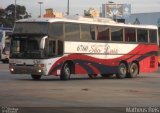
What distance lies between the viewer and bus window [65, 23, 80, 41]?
29.5 meters

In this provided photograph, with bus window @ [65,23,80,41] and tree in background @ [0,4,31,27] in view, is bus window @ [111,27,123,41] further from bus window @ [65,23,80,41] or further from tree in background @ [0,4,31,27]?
tree in background @ [0,4,31,27]

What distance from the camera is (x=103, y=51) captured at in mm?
32250

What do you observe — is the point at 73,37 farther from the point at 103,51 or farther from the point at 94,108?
the point at 94,108

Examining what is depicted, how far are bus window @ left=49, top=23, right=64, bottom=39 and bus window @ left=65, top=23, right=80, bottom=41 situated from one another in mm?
389

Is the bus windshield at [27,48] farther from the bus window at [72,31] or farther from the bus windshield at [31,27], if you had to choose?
the bus window at [72,31]

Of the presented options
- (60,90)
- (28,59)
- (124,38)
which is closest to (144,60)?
(124,38)

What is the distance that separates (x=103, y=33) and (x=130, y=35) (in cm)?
258

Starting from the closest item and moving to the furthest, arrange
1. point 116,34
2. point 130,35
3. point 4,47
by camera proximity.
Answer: point 116,34 < point 130,35 < point 4,47

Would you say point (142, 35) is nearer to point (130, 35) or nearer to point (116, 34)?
point (130, 35)

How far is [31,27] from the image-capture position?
29219 mm

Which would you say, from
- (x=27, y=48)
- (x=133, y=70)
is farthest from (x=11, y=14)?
(x=27, y=48)

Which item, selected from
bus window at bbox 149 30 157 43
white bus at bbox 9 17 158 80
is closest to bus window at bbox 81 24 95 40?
white bus at bbox 9 17 158 80

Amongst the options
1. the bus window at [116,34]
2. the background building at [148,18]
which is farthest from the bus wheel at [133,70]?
the background building at [148,18]

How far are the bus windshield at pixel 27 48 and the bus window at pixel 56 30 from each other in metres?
0.75
